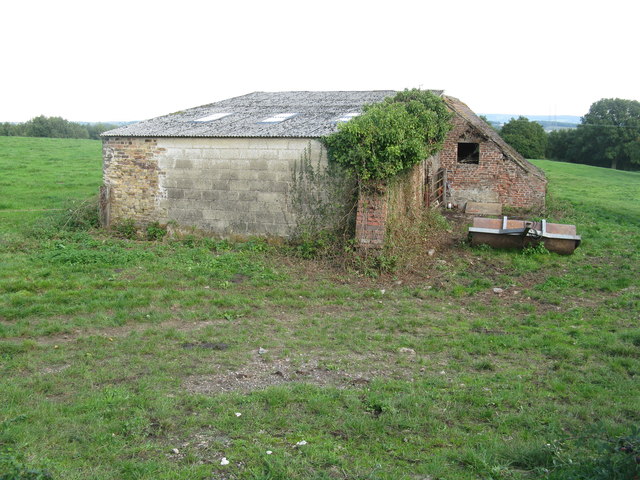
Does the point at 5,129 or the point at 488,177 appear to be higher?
the point at 5,129

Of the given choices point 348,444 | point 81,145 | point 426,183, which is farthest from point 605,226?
point 81,145

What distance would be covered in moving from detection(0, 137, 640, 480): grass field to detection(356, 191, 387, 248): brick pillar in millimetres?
862

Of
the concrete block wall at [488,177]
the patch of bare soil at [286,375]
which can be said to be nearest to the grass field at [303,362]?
the patch of bare soil at [286,375]

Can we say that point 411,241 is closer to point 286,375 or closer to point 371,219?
point 371,219

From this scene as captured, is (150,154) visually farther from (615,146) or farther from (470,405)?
(615,146)

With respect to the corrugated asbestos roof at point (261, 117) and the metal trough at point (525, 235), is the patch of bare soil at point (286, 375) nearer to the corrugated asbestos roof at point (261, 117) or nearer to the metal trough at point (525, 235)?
the corrugated asbestos roof at point (261, 117)

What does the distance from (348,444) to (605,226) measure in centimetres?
1525

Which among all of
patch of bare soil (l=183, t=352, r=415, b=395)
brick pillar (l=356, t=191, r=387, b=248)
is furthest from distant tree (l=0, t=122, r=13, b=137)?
patch of bare soil (l=183, t=352, r=415, b=395)

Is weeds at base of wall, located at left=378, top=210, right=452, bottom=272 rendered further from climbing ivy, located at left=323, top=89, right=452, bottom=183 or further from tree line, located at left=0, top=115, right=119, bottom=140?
tree line, located at left=0, top=115, right=119, bottom=140

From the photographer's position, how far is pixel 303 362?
6.93 metres

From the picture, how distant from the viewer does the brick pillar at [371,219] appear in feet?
37.4

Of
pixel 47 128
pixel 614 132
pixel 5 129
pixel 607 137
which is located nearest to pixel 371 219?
pixel 5 129

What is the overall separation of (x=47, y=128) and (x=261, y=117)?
48.9m

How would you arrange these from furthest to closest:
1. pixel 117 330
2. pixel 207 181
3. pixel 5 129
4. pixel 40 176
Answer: pixel 5 129
pixel 40 176
pixel 207 181
pixel 117 330
